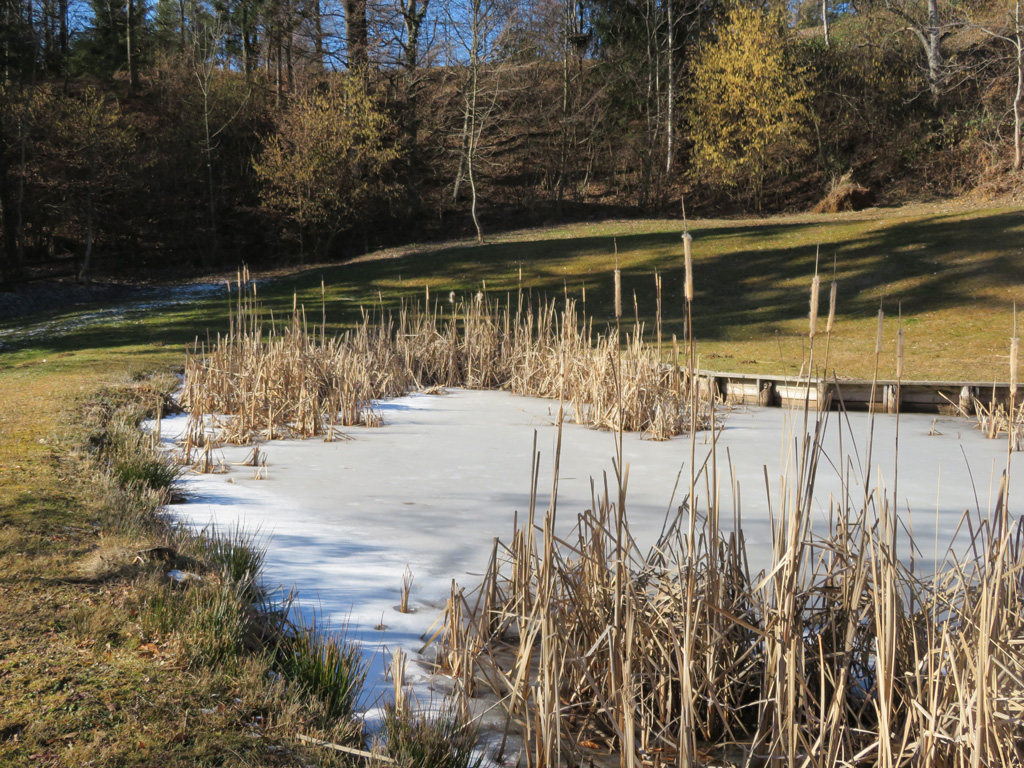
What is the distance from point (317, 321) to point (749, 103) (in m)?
16.4

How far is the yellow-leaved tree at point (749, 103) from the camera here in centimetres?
2442

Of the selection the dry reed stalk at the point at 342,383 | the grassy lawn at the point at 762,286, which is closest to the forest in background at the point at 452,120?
the grassy lawn at the point at 762,286

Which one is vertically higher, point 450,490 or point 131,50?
point 131,50

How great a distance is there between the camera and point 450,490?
4.88 meters

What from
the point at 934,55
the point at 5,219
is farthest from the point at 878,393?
the point at 934,55

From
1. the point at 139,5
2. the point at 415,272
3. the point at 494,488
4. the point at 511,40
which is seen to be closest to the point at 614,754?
the point at 494,488

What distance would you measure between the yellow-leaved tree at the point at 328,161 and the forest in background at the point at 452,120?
0.19 ft

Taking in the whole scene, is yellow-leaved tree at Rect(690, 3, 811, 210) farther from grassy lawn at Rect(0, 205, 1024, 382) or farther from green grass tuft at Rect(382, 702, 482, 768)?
green grass tuft at Rect(382, 702, 482, 768)

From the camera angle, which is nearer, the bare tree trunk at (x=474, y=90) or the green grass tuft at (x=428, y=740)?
the green grass tuft at (x=428, y=740)

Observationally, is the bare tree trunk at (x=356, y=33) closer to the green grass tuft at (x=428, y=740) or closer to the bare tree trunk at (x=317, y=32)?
the bare tree trunk at (x=317, y=32)

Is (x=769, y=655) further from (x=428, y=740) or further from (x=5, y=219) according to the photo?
(x=5, y=219)

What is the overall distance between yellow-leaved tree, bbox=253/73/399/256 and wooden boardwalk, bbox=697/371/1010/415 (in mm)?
15737

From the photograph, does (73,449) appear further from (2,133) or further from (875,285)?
(2,133)

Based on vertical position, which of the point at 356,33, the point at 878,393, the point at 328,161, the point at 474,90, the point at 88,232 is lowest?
the point at 878,393
